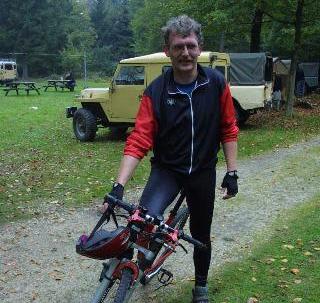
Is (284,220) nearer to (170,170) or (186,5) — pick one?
(170,170)

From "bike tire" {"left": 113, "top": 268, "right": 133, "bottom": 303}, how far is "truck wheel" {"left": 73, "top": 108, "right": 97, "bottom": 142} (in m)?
10.3

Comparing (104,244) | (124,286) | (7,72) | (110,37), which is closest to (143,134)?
(104,244)

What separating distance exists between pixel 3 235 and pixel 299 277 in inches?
137

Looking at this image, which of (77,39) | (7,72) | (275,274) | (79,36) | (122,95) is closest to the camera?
(275,274)

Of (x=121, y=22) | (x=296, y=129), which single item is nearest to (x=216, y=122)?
(x=296, y=129)

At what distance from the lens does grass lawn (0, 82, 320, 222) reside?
7656 mm

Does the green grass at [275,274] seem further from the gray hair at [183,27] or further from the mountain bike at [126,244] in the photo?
the gray hair at [183,27]

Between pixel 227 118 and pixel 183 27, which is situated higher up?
pixel 183 27

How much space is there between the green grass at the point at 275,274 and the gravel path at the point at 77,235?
21cm

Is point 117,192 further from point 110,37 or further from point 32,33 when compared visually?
point 110,37

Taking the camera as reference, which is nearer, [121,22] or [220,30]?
[220,30]

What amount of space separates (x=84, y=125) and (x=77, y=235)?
7554 millimetres

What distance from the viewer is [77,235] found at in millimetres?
5938

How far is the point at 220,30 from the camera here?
18.3m
